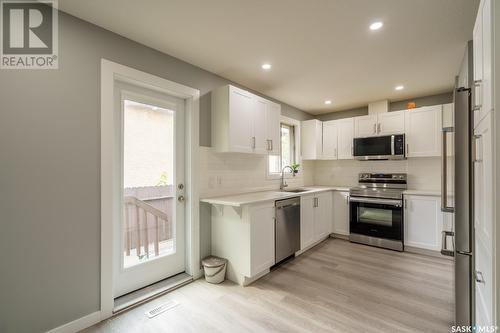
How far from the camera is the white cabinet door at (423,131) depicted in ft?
12.0

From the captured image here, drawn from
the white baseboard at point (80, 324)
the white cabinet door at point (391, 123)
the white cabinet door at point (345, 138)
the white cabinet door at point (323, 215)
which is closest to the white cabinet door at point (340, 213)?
the white cabinet door at point (323, 215)

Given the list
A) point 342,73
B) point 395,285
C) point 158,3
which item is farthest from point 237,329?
point 342,73

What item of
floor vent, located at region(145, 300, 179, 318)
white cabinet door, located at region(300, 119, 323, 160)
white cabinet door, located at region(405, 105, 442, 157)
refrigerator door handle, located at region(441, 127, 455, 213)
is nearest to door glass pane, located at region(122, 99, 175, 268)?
floor vent, located at region(145, 300, 179, 318)

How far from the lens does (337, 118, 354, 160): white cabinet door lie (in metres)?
4.51

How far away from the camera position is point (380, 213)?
3.85 metres

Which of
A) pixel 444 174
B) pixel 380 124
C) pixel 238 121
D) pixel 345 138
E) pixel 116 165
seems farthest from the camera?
pixel 345 138

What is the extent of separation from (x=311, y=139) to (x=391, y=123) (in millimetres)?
1445

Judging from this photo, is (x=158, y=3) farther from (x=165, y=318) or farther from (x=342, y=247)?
(x=342, y=247)

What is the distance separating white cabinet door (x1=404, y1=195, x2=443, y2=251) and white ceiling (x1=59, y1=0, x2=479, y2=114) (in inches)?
71.1

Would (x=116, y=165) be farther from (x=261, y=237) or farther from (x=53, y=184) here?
(x=261, y=237)

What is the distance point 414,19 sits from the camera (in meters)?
1.96

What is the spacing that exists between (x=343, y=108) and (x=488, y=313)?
4375 mm

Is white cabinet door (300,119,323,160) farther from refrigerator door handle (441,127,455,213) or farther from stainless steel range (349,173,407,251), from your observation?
refrigerator door handle (441,127,455,213)

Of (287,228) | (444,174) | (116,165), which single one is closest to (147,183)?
(116,165)
